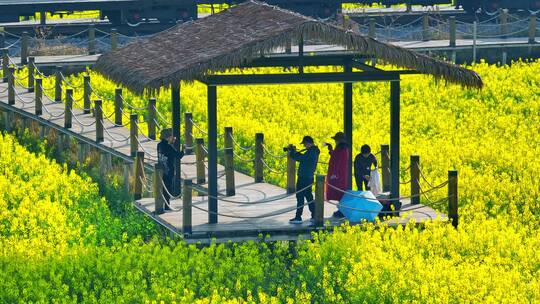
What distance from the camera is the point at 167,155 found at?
2270 cm

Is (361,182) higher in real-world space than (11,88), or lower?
lower

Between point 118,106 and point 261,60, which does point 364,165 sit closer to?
point 261,60

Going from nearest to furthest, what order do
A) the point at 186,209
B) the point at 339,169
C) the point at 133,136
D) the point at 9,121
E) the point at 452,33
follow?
the point at 186,209 < the point at 339,169 < the point at 133,136 < the point at 9,121 < the point at 452,33

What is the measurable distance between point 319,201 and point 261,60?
7.27 feet

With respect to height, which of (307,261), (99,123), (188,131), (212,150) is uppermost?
(212,150)

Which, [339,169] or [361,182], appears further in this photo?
[361,182]

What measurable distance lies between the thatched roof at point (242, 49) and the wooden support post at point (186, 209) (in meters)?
1.35

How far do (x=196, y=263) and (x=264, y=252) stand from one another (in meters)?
1.06

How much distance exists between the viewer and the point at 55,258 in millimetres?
20266

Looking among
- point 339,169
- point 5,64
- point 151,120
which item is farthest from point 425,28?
point 339,169

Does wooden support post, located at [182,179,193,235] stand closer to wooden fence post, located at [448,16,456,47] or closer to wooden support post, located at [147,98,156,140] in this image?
wooden support post, located at [147,98,156,140]

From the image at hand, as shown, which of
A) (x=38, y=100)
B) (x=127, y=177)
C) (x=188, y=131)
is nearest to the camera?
(x=127, y=177)

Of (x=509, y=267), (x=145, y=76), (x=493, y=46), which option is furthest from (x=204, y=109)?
(x=509, y=267)

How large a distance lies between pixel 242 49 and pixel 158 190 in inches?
97.4
